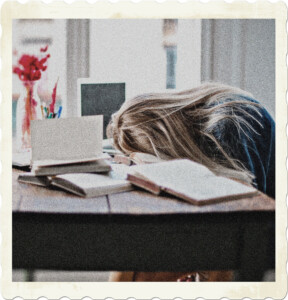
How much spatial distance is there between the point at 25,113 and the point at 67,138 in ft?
0.54

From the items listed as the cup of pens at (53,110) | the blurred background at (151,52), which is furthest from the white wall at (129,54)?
the cup of pens at (53,110)

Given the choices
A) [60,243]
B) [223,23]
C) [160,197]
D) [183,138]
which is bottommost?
[60,243]

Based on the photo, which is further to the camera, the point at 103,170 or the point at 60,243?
the point at 103,170

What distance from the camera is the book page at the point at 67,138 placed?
4.55 ft

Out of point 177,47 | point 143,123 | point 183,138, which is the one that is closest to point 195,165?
point 183,138

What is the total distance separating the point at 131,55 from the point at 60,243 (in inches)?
23.2

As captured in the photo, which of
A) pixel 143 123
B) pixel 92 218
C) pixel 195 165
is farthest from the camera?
pixel 143 123

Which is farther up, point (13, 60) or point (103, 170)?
point (13, 60)

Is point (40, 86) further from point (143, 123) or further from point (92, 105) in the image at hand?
point (143, 123)

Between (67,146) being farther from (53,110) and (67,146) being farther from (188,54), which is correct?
(188,54)

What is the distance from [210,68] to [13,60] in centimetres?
58

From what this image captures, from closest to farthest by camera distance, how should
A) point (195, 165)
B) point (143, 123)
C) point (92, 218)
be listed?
point (92, 218) < point (195, 165) < point (143, 123)

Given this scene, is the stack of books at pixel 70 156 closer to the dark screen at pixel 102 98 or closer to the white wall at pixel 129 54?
the dark screen at pixel 102 98

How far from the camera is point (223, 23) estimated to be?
55.5 inches
